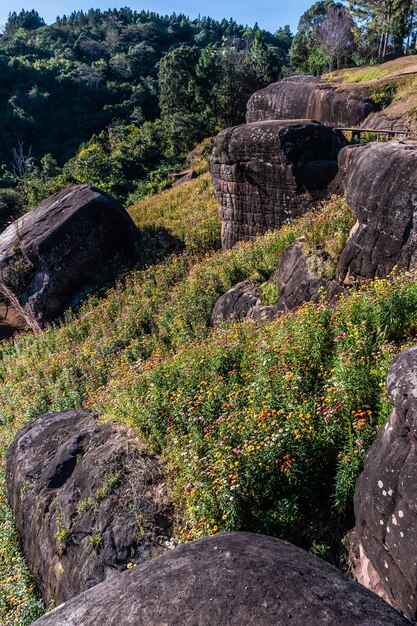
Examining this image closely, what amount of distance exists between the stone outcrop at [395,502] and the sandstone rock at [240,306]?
6.88 meters

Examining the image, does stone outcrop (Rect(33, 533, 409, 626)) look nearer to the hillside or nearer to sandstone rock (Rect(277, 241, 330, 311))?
the hillside

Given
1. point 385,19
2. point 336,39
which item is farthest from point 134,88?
point 385,19

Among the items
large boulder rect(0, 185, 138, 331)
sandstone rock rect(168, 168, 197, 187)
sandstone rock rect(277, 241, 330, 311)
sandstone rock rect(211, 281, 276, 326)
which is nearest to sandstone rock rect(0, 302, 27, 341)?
large boulder rect(0, 185, 138, 331)

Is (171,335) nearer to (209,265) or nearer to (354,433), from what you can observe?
(209,265)

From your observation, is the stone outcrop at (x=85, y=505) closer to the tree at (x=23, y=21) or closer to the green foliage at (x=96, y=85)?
the green foliage at (x=96, y=85)

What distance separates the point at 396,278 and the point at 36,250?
14877mm

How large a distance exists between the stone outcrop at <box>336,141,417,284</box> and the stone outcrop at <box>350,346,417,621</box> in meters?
4.60

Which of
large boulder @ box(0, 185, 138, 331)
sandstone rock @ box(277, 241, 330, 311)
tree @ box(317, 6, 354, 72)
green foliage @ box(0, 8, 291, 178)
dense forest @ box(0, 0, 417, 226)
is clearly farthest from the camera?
tree @ box(317, 6, 354, 72)

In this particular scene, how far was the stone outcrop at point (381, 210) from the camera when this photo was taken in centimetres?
791

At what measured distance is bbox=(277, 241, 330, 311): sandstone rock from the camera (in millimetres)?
9812

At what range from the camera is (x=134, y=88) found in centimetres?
6625

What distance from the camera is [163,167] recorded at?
35000mm

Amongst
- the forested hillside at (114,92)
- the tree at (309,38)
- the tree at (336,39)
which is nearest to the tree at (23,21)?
the forested hillside at (114,92)

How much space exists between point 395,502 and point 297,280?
700cm
